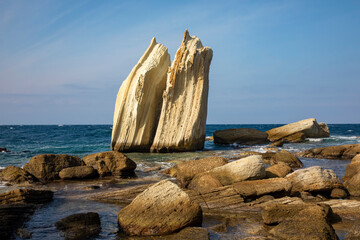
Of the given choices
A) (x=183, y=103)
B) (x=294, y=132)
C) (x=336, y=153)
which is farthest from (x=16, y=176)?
(x=294, y=132)

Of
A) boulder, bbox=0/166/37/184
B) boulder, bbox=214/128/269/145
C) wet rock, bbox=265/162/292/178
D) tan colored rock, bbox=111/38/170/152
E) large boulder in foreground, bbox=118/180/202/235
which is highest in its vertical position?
tan colored rock, bbox=111/38/170/152

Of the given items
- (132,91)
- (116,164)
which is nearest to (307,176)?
(116,164)

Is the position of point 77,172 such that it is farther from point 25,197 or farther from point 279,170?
point 279,170

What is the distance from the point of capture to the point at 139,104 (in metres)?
21.9

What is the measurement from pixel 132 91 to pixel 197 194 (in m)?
14.6

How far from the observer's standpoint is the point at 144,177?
43.2 ft

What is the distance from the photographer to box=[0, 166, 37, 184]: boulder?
39.2 feet

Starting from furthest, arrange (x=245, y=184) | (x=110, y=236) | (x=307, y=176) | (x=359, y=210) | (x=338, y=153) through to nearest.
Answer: (x=338, y=153)
(x=307, y=176)
(x=245, y=184)
(x=359, y=210)
(x=110, y=236)

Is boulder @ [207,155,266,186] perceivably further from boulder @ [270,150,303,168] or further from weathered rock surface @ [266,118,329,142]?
weathered rock surface @ [266,118,329,142]

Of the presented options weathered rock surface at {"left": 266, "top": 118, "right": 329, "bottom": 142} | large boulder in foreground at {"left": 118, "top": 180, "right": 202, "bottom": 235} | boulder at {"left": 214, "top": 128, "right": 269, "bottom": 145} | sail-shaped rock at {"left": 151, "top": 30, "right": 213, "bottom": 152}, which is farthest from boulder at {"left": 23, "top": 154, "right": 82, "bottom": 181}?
weathered rock surface at {"left": 266, "top": 118, "right": 329, "bottom": 142}

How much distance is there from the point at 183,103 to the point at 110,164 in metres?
10.0

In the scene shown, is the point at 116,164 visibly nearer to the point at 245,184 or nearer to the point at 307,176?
the point at 245,184

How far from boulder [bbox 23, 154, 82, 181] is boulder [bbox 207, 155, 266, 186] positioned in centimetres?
648

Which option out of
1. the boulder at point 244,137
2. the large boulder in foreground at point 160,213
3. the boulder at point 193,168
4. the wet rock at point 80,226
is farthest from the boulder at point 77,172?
the boulder at point 244,137
